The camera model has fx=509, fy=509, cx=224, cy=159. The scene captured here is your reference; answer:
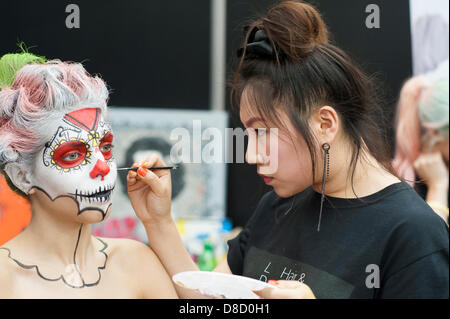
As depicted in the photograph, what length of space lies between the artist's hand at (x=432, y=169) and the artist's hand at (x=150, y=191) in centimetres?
124

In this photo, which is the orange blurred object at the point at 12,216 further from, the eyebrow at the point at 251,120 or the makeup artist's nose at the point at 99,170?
the eyebrow at the point at 251,120

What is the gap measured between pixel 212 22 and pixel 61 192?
1.44 metres

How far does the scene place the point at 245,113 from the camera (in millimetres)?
1104

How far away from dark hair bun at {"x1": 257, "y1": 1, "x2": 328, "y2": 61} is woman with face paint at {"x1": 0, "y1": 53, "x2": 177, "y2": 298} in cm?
39

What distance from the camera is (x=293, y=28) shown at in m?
1.06

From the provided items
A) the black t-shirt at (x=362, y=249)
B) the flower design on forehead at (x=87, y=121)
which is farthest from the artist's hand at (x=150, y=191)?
the black t-shirt at (x=362, y=249)

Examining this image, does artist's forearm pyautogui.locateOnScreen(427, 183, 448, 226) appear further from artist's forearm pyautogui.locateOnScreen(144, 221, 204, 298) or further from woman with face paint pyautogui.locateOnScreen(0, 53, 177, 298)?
woman with face paint pyautogui.locateOnScreen(0, 53, 177, 298)

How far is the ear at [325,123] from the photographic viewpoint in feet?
3.48

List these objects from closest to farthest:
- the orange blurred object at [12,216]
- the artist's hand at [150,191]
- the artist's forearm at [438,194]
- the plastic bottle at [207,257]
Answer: the artist's hand at [150,191], the orange blurred object at [12,216], the artist's forearm at [438,194], the plastic bottle at [207,257]

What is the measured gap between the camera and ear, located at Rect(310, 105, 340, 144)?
3.48ft

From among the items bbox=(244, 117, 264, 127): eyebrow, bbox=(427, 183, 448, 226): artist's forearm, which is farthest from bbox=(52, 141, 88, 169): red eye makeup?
bbox=(427, 183, 448, 226): artist's forearm
